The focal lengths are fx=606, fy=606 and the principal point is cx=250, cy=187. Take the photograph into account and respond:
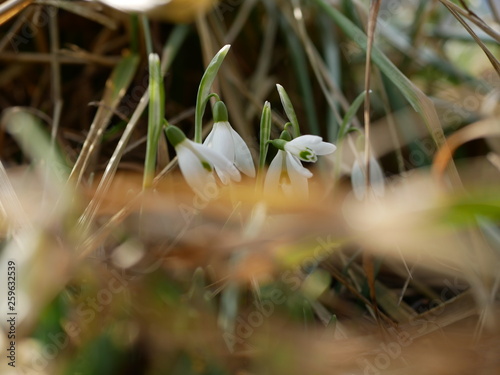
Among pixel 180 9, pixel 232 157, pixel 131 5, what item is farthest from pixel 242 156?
pixel 180 9

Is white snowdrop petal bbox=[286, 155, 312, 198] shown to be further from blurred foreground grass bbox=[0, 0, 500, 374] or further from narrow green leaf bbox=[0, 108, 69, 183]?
narrow green leaf bbox=[0, 108, 69, 183]

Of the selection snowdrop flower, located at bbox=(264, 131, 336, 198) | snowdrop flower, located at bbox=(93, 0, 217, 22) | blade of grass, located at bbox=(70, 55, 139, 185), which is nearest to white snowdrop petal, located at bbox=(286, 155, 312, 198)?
snowdrop flower, located at bbox=(264, 131, 336, 198)

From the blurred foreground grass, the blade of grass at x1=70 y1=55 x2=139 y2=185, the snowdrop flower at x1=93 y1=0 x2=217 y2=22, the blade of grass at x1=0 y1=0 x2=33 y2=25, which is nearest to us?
the blurred foreground grass

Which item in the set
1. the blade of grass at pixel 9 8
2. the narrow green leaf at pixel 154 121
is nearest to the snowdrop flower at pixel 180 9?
the blade of grass at pixel 9 8

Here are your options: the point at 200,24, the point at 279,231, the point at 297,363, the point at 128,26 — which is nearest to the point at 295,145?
the point at 279,231

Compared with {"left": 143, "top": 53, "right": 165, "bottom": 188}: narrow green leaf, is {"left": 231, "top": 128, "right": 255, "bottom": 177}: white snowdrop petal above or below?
below

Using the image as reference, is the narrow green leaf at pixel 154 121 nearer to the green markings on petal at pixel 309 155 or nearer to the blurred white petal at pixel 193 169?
the blurred white petal at pixel 193 169

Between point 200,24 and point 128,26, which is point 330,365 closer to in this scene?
point 200,24
